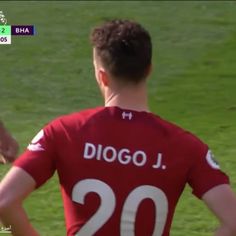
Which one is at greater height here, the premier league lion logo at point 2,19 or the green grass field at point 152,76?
the premier league lion logo at point 2,19

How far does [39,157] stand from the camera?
11.1 feet

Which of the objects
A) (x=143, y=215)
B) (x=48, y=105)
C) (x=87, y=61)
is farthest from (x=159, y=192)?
(x=87, y=61)

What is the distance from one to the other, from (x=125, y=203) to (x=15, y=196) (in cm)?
38

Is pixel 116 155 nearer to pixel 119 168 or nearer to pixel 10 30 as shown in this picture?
pixel 119 168

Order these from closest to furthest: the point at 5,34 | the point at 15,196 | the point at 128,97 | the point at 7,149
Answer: the point at 15,196, the point at 128,97, the point at 7,149, the point at 5,34

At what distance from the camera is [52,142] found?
3.39 meters

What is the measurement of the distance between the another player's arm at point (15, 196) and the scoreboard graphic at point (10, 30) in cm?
1115

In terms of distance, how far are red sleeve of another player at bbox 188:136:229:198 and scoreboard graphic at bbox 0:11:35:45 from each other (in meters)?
11.3

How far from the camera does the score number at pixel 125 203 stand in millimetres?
3396

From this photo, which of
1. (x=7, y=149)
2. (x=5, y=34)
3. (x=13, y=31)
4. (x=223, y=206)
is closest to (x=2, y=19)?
(x=5, y=34)

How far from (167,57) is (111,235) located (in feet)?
38.9

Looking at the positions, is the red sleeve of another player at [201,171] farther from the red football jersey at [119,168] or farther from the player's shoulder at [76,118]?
the player's shoulder at [76,118]

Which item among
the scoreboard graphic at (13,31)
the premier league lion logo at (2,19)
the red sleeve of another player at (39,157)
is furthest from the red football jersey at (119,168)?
the premier league lion logo at (2,19)

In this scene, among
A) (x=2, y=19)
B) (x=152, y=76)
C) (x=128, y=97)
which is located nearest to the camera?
(x=128, y=97)
